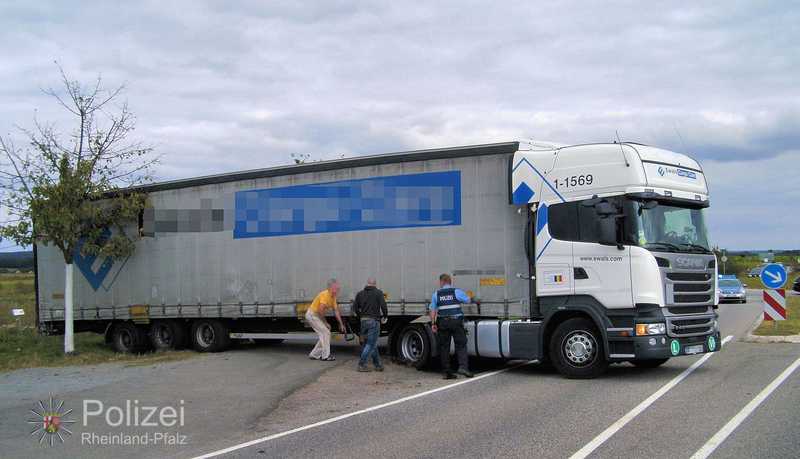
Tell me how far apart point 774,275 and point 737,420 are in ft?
36.7

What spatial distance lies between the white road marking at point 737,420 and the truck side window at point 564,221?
11.0 feet

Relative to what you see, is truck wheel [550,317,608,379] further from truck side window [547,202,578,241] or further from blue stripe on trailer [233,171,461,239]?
blue stripe on trailer [233,171,461,239]

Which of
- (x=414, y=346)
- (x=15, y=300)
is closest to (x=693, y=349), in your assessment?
(x=414, y=346)

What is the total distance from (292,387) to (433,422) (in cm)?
401

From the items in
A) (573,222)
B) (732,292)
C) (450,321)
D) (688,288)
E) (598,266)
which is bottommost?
(732,292)

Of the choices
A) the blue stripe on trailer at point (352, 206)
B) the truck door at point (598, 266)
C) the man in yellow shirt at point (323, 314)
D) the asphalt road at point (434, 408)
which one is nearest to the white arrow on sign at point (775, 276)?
the asphalt road at point (434, 408)

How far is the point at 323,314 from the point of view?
14.6m

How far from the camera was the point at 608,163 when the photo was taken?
11367mm

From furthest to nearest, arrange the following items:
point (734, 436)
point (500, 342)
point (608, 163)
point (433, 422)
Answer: point (500, 342) → point (608, 163) → point (433, 422) → point (734, 436)

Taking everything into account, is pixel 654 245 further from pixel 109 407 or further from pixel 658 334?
pixel 109 407

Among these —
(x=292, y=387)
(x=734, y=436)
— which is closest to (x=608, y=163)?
(x=734, y=436)

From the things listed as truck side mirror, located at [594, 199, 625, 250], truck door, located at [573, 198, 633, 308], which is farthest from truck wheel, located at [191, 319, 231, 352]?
truck side mirror, located at [594, 199, 625, 250]

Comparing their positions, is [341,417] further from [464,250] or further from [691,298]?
[691,298]

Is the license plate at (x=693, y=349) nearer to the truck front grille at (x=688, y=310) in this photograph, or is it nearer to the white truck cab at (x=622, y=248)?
the white truck cab at (x=622, y=248)
